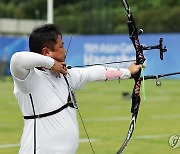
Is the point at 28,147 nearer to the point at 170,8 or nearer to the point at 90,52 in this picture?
the point at 90,52

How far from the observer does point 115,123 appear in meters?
13.3

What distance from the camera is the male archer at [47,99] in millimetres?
4984

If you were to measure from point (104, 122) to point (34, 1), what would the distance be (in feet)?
269

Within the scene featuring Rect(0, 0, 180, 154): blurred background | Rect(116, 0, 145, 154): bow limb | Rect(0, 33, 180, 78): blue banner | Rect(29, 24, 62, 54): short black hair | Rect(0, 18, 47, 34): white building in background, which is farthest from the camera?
Rect(0, 18, 47, 34): white building in background

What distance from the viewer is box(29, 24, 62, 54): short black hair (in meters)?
5.09

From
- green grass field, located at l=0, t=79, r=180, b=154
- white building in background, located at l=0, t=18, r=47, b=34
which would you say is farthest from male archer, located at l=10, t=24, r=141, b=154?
white building in background, located at l=0, t=18, r=47, b=34

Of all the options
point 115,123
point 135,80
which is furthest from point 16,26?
point 135,80

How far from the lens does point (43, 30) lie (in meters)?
5.10

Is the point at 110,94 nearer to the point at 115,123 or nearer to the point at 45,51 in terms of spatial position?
the point at 115,123

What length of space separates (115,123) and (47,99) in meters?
8.36

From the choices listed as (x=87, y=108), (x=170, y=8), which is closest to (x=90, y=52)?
(x=87, y=108)

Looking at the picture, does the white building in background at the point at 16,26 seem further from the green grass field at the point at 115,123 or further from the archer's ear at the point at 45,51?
the archer's ear at the point at 45,51

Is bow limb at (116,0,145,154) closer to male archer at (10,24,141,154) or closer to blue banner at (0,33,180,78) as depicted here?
male archer at (10,24,141,154)

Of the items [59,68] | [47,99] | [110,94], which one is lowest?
[110,94]
